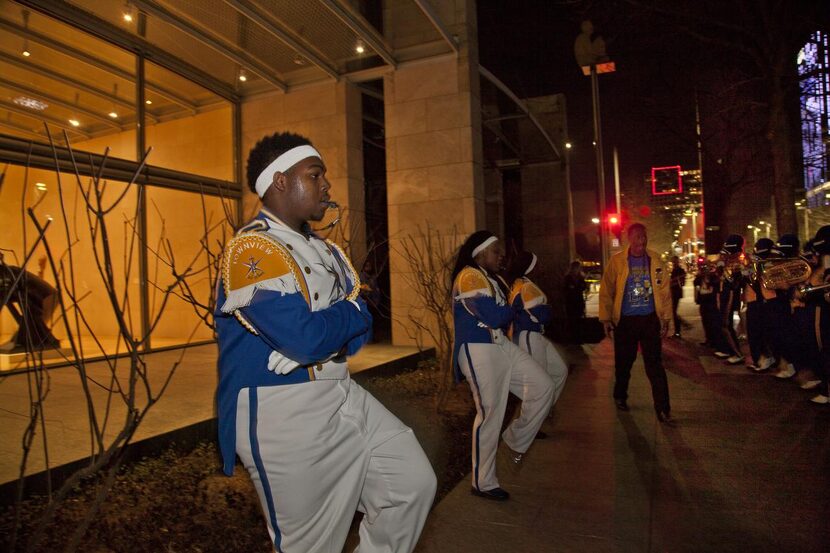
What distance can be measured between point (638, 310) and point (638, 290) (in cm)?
22

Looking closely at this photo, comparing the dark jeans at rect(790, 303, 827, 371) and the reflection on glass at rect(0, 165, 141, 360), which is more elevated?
the reflection on glass at rect(0, 165, 141, 360)

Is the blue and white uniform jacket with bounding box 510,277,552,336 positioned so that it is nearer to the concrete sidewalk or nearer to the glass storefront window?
the concrete sidewalk

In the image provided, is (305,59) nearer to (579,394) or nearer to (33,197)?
(33,197)

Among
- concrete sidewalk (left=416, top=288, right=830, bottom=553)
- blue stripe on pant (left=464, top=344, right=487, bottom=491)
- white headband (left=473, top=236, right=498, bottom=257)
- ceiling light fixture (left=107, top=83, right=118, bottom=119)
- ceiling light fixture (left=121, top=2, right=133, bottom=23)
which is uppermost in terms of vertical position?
ceiling light fixture (left=121, top=2, right=133, bottom=23)

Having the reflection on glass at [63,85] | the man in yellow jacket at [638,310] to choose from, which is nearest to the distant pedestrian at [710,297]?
the man in yellow jacket at [638,310]

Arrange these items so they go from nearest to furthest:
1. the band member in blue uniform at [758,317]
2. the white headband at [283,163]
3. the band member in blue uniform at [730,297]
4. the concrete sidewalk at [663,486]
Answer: the white headband at [283,163], the concrete sidewalk at [663,486], the band member in blue uniform at [758,317], the band member in blue uniform at [730,297]

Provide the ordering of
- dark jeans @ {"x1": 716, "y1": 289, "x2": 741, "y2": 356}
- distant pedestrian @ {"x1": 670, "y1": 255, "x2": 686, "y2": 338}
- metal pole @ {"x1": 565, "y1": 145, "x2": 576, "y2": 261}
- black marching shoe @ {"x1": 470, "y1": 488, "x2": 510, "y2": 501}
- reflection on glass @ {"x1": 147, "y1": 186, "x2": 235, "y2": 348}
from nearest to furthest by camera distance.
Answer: black marching shoe @ {"x1": 470, "y1": 488, "x2": 510, "y2": 501} < dark jeans @ {"x1": 716, "y1": 289, "x2": 741, "y2": 356} < reflection on glass @ {"x1": 147, "y1": 186, "x2": 235, "y2": 348} < distant pedestrian @ {"x1": 670, "y1": 255, "x2": 686, "y2": 338} < metal pole @ {"x1": 565, "y1": 145, "x2": 576, "y2": 261}

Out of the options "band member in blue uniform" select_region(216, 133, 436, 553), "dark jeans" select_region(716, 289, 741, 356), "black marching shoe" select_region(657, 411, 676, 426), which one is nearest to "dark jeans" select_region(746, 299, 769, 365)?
"dark jeans" select_region(716, 289, 741, 356)

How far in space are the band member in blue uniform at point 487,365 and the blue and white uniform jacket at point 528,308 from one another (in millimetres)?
1342

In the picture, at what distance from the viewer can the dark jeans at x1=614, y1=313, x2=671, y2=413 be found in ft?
19.1

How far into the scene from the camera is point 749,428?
5391 mm

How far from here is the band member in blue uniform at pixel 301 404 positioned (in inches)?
73.4

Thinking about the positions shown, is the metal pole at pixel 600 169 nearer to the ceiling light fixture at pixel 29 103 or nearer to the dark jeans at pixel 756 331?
the dark jeans at pixel 756 331

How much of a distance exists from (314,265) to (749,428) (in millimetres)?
5197
